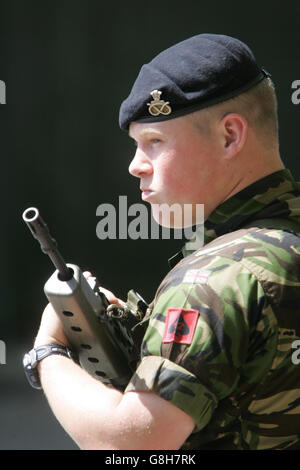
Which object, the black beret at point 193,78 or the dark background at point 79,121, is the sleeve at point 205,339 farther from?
the dark background at point 79,121

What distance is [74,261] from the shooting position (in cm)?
495

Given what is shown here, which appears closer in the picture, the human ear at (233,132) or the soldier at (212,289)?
the soldier at (212,289)

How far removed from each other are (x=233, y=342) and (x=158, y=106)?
532 millimetres

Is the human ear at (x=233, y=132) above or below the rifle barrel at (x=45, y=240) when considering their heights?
above

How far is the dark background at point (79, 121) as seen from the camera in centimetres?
479

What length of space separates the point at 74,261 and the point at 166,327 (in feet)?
12.0

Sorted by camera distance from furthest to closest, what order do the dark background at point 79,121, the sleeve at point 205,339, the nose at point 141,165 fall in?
the dark background at point 79,121, the nose at point 141,165, the sleeve at point 205,339

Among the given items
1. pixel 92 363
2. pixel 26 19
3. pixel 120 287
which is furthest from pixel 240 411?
pixel 26 19

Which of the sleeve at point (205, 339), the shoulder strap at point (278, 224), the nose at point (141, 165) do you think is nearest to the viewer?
the sleeve at point (205, 339)

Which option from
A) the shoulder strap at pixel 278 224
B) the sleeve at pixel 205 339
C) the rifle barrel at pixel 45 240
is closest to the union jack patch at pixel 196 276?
the sleeve at pixel 205 339

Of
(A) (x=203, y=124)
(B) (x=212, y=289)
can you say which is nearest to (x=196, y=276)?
(B) (x=212, y=289)

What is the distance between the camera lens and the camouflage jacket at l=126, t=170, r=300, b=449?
1.29 metres

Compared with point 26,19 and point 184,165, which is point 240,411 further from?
point 26,19

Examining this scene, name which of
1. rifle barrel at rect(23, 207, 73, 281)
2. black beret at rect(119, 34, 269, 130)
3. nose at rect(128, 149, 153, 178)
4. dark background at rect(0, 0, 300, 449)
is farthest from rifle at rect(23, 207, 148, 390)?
dark background at rect(0, 0, 300, 449)
